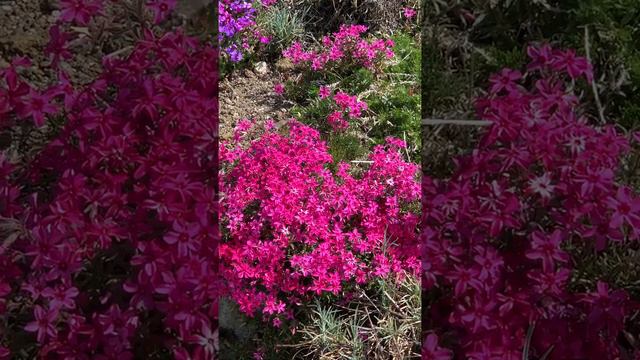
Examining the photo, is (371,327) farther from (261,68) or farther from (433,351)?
(261,68)

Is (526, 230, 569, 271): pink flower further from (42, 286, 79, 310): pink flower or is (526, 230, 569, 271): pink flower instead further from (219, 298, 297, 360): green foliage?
(42, 286, 79, 310): pink flower

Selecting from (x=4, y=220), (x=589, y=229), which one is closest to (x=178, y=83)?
(x=4, y=220)

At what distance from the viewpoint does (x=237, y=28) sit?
3.88 meters

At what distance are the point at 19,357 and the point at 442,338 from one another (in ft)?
4.54

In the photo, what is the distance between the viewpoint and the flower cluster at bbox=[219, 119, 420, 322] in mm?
2705

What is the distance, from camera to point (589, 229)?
7.41ft

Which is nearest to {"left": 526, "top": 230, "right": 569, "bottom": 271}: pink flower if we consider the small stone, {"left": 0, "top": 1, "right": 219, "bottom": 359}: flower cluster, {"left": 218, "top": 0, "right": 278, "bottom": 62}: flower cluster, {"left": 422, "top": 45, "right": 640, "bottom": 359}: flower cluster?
{"left": 422, "top": 45, "right": 640, "bottom": 359}: flower cluster

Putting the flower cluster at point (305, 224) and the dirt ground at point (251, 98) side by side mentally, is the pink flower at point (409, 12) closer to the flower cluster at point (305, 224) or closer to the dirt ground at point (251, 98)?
the dirt ground at point (251, 98)

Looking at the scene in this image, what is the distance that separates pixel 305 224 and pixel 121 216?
74 cm

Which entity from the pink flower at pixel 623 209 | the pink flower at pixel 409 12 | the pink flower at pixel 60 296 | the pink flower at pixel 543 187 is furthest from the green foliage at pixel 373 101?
the pink flower at pixel 60 296

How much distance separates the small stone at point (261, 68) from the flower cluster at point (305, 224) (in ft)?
3.11

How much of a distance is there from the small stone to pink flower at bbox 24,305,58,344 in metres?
2.09

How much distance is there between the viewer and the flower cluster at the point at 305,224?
8.87 feet

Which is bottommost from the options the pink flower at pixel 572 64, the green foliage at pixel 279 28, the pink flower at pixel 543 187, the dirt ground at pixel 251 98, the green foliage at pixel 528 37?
the dirt ground at pixel 251 98
